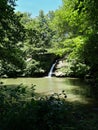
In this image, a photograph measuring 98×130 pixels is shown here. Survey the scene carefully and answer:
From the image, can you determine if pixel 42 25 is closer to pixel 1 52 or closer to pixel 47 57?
pixel 47 57

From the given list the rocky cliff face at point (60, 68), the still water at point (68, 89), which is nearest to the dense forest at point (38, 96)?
the rocky cliff face at point (60, 68)

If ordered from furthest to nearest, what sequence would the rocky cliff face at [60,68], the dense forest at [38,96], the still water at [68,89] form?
the rocky cliff face at [60,68]
the still water at [68,89]
the dense forest at [38,96]

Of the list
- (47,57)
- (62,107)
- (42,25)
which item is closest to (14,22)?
(62,107)

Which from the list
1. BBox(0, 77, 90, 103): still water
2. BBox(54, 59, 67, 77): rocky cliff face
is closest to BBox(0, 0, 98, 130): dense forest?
BBox(54, 59, 67, 77): rocky cliff face

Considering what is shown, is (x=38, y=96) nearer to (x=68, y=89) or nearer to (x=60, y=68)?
(x=68, y=89)

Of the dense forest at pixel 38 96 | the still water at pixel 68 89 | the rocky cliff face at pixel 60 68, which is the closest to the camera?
the dense forest at pixel 38 96

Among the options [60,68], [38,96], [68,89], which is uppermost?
[60,68]

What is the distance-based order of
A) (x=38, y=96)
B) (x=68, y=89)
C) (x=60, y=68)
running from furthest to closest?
(x=60, y=68) < (x=68, y=89) < (x=38, y=96)

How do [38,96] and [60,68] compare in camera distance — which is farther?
[60,68]

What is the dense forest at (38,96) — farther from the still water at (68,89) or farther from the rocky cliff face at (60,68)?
the still water at (68,89)

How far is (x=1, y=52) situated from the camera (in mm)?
12727

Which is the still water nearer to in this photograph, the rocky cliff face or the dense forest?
→ the dense forest

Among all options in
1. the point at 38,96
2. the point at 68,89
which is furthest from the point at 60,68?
the point at 38,96

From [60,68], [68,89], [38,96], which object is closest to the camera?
[38,96]
